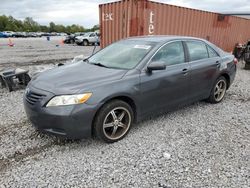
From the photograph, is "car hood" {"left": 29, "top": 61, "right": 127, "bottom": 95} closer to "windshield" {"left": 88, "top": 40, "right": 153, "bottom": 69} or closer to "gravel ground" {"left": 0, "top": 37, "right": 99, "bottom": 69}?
"windshield" {"left": 88, "top": 40, "right": 153, "bottom": 69}

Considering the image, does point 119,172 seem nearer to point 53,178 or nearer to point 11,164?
point 53,178

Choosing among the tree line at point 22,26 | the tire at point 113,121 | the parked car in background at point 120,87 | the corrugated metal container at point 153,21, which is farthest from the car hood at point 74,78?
the tree line at point 22,26

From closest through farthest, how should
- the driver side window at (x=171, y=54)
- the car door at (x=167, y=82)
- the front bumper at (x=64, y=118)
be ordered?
the front bumper at (x=64, y=118) → the car door at (x=167, y=82) → the driver side window at (x=171, y=54)

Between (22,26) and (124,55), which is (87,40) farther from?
(22,26)

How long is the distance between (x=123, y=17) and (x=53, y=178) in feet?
20.2

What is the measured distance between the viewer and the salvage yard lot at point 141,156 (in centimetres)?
238

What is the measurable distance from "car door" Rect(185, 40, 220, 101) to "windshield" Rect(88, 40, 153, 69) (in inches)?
39.8

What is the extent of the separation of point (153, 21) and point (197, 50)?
371 centimetres

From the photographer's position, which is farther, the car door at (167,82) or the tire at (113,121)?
the car door at (167,82)

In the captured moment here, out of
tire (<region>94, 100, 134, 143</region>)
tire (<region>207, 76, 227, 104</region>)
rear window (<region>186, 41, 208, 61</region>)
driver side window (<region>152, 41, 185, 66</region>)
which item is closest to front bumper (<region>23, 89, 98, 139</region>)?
tire (<region>94, 100, 134, 143</region>)

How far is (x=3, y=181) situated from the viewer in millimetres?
2338

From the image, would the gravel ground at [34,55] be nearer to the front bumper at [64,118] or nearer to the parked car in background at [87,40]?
the parked car in background at [87,40]

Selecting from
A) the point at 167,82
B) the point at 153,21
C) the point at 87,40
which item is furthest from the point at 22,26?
the point at 167,82

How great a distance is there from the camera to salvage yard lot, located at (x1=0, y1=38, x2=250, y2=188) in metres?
2.38
